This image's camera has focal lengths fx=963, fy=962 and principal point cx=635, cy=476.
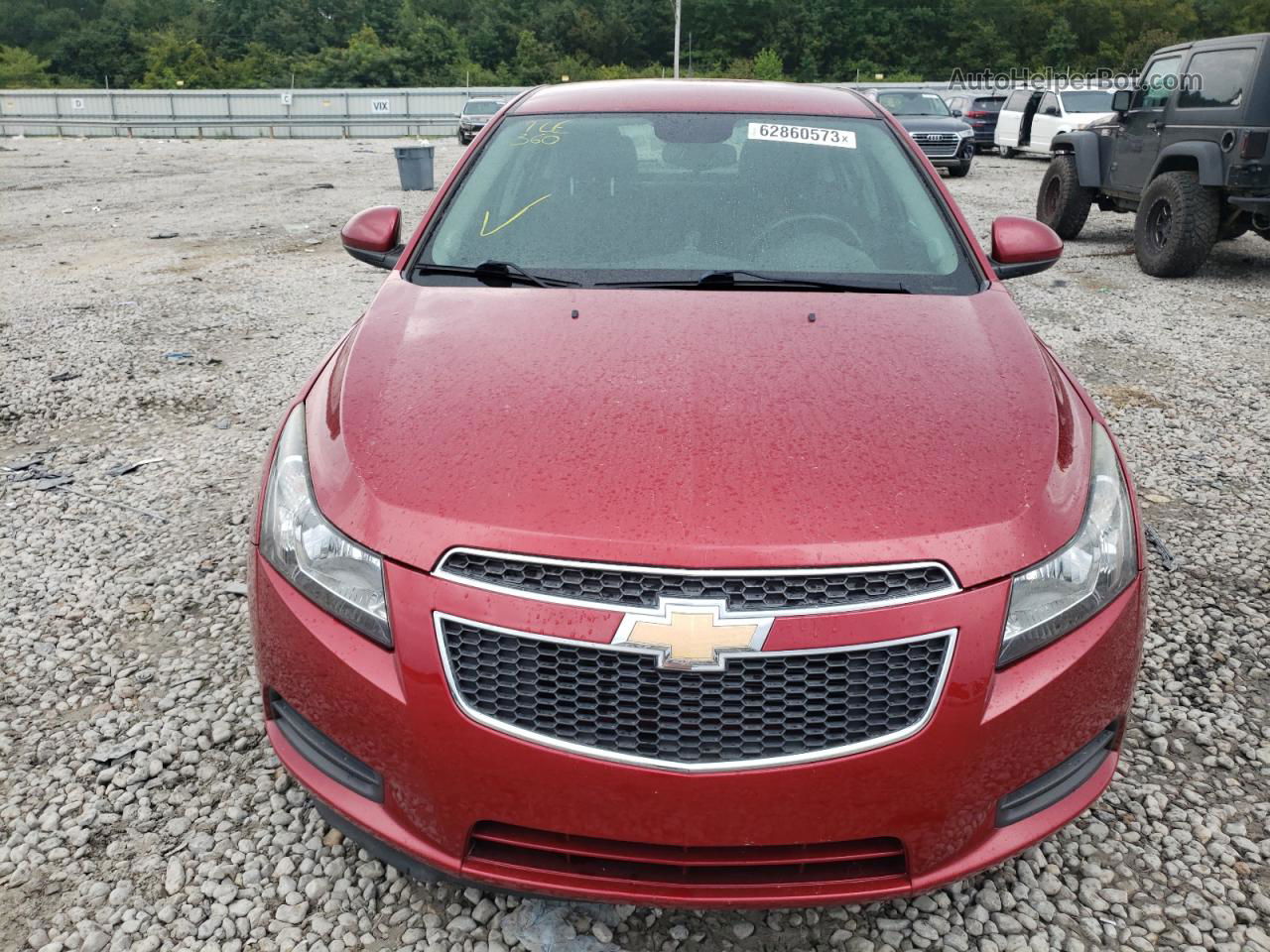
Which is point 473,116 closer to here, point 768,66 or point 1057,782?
point 1057,782

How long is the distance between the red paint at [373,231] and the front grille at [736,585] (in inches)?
72.7

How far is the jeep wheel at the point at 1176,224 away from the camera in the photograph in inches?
313

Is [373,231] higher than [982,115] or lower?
higher

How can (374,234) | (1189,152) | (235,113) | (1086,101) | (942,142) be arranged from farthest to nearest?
(235,113) < (1086,101) < (942,142) < (1189,152) < (374,234)

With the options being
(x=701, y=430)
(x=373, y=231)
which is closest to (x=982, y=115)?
(x=373, y=231)

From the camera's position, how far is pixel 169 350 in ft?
20.0

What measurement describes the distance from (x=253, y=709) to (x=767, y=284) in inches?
71.2

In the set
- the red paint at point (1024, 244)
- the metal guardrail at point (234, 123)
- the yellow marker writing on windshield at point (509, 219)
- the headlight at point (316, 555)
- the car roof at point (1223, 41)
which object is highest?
the car roof at point (1223, 41)

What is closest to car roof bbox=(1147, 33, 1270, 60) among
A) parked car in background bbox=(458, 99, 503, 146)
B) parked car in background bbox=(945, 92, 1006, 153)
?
parked car in background bbox=(945, 92, 1006, 153)

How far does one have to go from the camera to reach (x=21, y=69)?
204 ft

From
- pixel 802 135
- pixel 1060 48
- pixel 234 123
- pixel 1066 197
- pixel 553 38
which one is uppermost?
pixel 553 38

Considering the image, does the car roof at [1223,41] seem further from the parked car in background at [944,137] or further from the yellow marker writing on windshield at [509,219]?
the parked car in background at [944,137]

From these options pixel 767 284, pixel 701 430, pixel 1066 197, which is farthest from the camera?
pixel 1066 197

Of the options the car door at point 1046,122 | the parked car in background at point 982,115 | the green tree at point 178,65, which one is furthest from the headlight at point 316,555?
the green tree at point 178,65
